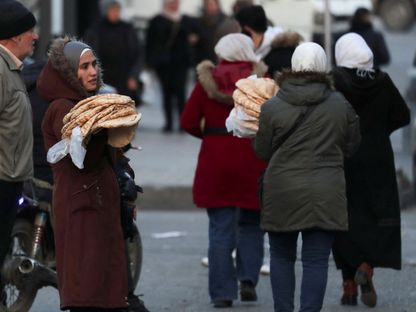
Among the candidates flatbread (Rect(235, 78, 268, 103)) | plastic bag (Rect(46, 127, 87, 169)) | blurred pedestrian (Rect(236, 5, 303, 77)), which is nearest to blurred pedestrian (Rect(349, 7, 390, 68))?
blurred pedestrian (Rect(236, 5, 303, 77))

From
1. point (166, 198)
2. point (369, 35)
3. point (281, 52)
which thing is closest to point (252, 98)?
point (281, 52)

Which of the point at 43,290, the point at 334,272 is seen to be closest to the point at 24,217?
the point at 43,290

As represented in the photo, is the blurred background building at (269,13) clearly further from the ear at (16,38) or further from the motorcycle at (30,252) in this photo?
the ear at (16,38)

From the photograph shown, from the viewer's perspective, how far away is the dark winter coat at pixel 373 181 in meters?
9.52

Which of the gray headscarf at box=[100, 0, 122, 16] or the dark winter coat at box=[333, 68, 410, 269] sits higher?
the dark winter coat at box=[333, 68, 410, 269]

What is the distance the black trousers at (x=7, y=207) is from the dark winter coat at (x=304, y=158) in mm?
1321

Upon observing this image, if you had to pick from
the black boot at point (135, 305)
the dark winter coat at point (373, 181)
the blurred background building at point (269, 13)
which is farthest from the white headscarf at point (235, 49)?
the blurred background building at point (269, 13)

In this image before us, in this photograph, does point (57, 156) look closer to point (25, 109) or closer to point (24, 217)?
point (25, 109)

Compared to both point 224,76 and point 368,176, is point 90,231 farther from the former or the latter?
point 368,176

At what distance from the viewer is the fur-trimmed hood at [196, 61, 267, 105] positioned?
9664mm

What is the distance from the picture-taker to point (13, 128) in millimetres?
8047

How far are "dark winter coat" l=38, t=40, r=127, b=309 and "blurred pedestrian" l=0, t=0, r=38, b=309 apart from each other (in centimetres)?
42

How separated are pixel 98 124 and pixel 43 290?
315 cm

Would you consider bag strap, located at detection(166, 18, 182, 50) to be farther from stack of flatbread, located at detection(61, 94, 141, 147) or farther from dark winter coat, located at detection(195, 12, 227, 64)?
stack of flatbread, located at detection(61, 94, 141, 147)
